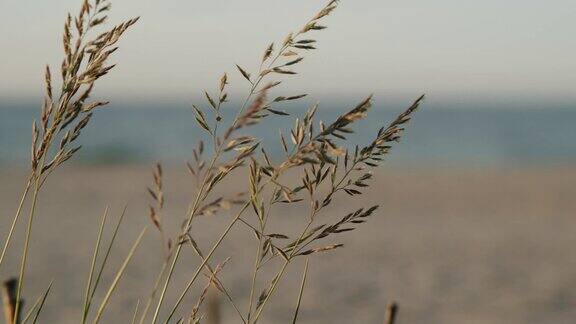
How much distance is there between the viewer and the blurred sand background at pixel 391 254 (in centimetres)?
739

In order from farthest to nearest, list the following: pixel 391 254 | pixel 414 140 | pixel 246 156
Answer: pixel 414 140
pixel 391 254
pixel 246 156

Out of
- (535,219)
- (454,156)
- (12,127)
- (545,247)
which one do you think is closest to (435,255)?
(545,247)

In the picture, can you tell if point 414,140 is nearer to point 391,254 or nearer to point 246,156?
point 391,254

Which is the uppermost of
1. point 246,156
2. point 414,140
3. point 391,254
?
point 246,156

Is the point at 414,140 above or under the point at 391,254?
under

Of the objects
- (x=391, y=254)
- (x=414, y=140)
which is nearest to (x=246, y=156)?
(x=391, y=254)

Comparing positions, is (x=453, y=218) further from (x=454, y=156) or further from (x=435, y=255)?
(x=454, y=156)

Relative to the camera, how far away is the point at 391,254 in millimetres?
9602

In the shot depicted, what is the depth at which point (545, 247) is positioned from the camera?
9.99 metres

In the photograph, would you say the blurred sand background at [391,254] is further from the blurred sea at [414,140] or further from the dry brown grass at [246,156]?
the blurred sea at [414,140]

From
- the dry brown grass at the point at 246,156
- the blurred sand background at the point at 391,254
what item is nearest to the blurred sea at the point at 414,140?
the blurred sand background at the point at 391,254

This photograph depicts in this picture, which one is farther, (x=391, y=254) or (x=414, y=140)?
(x=414, y=140)

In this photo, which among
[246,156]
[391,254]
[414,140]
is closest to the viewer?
[246,156]

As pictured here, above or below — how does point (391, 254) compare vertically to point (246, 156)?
below
